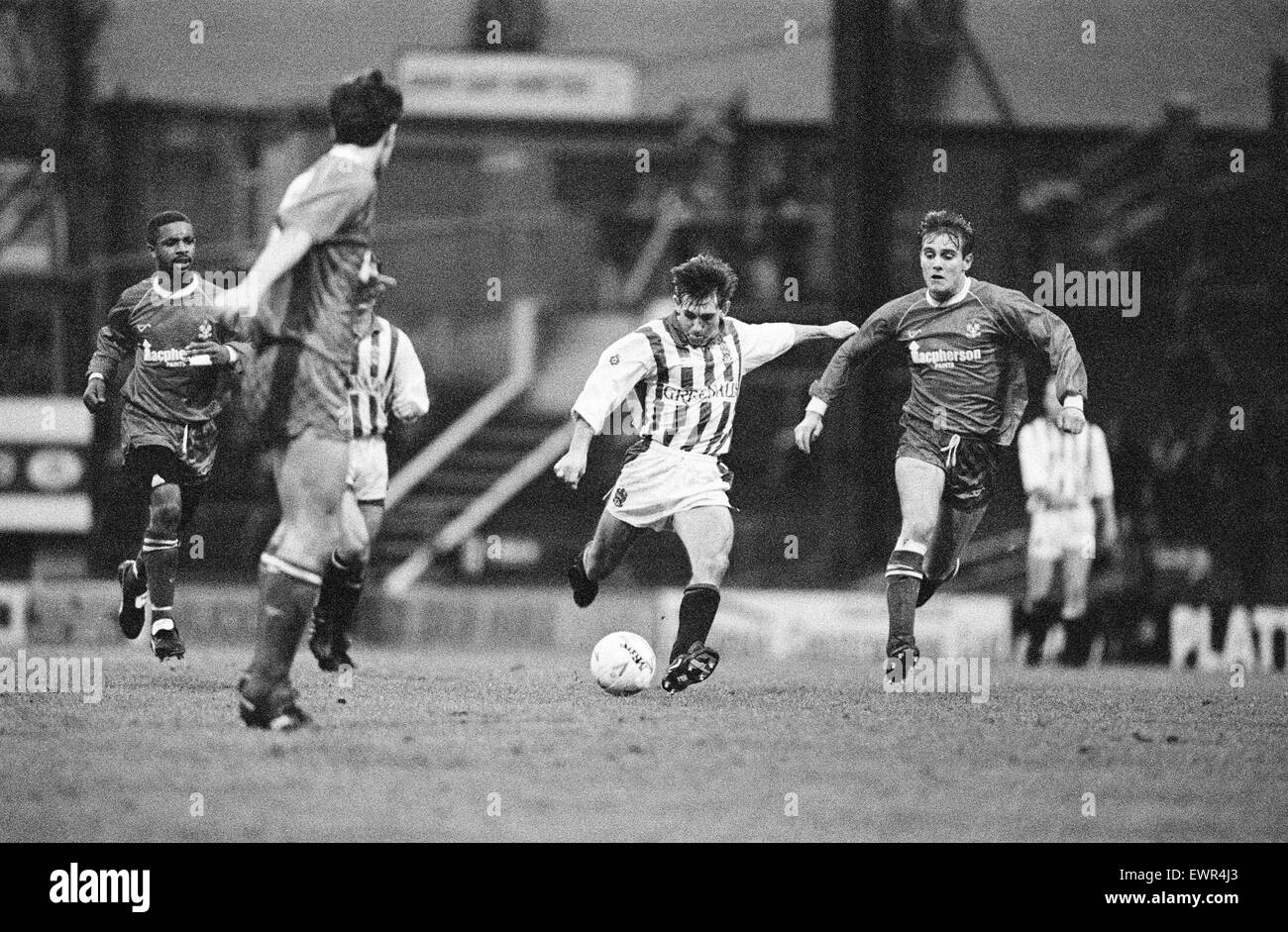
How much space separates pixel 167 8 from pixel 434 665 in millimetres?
10161

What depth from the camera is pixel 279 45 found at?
66.3ft

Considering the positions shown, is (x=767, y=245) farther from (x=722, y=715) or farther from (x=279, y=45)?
(x=722, y=715)

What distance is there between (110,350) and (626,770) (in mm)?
4023

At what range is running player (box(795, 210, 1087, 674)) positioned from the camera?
33.1ft

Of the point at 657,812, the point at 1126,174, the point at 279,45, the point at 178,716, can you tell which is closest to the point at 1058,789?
the point at 657,812

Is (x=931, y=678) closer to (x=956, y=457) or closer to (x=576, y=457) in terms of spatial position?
(x=956, y=457)

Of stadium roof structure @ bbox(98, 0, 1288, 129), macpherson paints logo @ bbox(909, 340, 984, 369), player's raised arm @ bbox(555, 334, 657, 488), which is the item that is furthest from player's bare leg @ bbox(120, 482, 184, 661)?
stadium roof structure @ bbox(98, 0, 1288, 129)

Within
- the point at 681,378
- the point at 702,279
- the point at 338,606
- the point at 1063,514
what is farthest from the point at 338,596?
the point at 1063,514

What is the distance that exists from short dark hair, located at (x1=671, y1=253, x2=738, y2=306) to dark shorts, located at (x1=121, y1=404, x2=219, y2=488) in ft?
8.67

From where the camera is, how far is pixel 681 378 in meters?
9.70

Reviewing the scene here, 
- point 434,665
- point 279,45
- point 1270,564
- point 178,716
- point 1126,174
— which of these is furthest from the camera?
point 279,45

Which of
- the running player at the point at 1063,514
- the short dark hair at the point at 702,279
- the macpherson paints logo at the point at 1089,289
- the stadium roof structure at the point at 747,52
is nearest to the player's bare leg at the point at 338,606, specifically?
the short dark hair at the point at 702,279
